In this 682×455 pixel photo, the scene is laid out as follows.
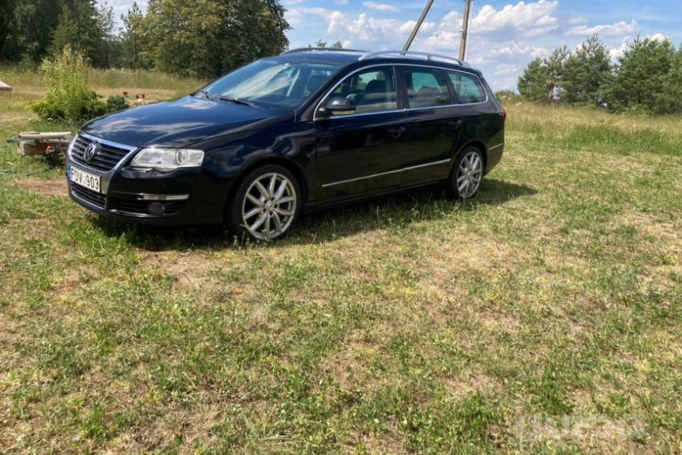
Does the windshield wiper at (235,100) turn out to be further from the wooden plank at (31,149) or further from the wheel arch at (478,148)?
the wooden plank at (31,149)

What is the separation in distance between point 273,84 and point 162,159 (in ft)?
5.35

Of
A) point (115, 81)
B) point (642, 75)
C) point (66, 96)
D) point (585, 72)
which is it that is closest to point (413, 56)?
point (66, 96)

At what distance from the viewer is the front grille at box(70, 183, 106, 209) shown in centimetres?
434

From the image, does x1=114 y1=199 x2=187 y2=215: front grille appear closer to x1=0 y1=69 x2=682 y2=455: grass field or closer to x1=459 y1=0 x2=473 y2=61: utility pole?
x1=0 y1=69 x2=682 y2=455: grass field

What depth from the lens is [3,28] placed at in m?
43.2

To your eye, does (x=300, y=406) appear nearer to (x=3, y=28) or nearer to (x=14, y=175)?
(x=14, y=175)

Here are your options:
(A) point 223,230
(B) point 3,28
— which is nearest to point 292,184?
(A) point 223,230

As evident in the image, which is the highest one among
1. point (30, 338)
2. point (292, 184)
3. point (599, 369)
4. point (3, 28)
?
point (3, 28)

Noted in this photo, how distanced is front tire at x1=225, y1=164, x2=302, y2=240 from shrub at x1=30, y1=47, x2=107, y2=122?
7112mm

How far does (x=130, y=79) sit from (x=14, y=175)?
68.4 ft

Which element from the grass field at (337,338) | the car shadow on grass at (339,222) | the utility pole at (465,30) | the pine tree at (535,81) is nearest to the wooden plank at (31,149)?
the grass field at (337,338)

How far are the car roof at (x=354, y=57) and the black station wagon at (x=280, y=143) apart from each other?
21 millimetres

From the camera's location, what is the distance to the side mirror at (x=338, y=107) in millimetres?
4902

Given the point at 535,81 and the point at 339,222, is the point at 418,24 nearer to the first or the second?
the point at 339,222
